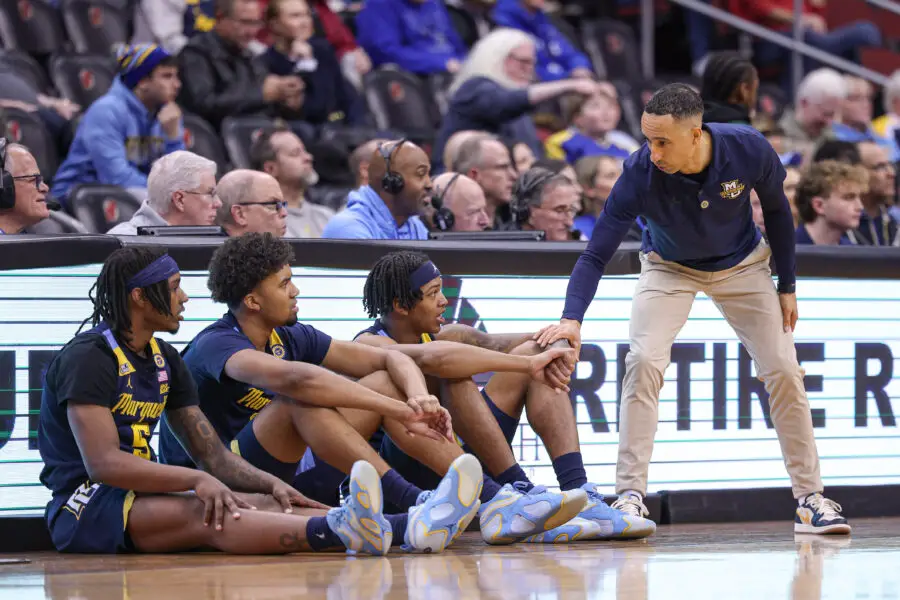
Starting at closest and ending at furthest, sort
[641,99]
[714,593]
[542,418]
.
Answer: [714,593] → [542,418] → [641,99]

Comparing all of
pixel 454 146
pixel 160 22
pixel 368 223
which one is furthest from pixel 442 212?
pixel 160 22

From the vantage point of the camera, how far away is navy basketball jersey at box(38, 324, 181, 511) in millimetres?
4879

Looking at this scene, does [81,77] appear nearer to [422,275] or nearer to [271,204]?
[271,204]

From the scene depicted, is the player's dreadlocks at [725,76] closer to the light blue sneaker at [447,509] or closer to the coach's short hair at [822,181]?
the coach's short hair at [822,181]

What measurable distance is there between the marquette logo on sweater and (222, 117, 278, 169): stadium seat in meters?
4.18

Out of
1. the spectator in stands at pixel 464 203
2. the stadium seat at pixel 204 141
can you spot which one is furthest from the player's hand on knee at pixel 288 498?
the stadium seat at pixel 204 141

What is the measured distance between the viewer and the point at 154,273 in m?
5.11

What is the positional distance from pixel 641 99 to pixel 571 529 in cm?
709

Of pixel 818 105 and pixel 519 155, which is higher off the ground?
pixel 818 105

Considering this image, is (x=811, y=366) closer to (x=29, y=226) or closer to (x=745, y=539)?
(x=745, y=539)

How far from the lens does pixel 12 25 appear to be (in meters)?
9.63

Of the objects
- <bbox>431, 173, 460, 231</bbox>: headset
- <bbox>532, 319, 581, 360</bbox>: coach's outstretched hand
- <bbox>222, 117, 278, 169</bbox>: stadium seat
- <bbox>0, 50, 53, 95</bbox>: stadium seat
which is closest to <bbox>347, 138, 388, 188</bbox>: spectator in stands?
<bbox>431, 173, 460, 231</bbox>: headset

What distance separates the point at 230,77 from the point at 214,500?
5.24 metres

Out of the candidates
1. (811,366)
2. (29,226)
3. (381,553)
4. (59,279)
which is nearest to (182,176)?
(29,226)
